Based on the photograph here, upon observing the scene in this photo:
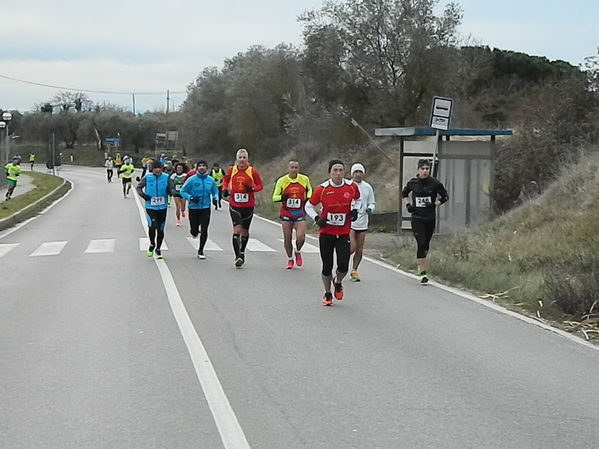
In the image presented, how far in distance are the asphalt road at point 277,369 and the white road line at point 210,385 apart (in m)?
0.02

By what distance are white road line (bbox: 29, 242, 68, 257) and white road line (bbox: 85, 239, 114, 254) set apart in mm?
624

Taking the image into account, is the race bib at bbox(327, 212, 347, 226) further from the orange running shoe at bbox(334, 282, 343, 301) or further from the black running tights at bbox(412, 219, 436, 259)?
the black running tights at bbox(412, 219, 436, 259)

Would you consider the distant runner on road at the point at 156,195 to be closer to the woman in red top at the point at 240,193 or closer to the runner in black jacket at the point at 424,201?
the woman in red top at the point at 240,193

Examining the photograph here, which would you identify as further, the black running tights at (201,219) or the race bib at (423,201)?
the black running tights at (201,219)

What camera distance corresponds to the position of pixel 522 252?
14445 millimetres

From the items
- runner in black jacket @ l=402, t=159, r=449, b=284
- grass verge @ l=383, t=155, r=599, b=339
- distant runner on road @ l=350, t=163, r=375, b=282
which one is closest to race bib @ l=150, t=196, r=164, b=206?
distant runner on road @ l=350, t=163, r=375, b=282

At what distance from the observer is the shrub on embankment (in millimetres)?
10914

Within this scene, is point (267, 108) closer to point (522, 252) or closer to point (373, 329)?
point (522, 252)

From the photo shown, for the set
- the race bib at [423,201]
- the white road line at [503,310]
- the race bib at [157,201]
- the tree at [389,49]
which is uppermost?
the tree at [389,49]

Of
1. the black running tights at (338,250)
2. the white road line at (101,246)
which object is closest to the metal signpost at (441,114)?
the black running tights at (338,250)

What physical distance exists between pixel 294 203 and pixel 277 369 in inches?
288

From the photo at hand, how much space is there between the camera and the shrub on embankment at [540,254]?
35.8ft

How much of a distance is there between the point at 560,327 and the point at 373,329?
7.36 ft

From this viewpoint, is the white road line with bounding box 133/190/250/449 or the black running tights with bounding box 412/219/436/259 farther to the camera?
the black running tights with bounding box 412/219/436/259
